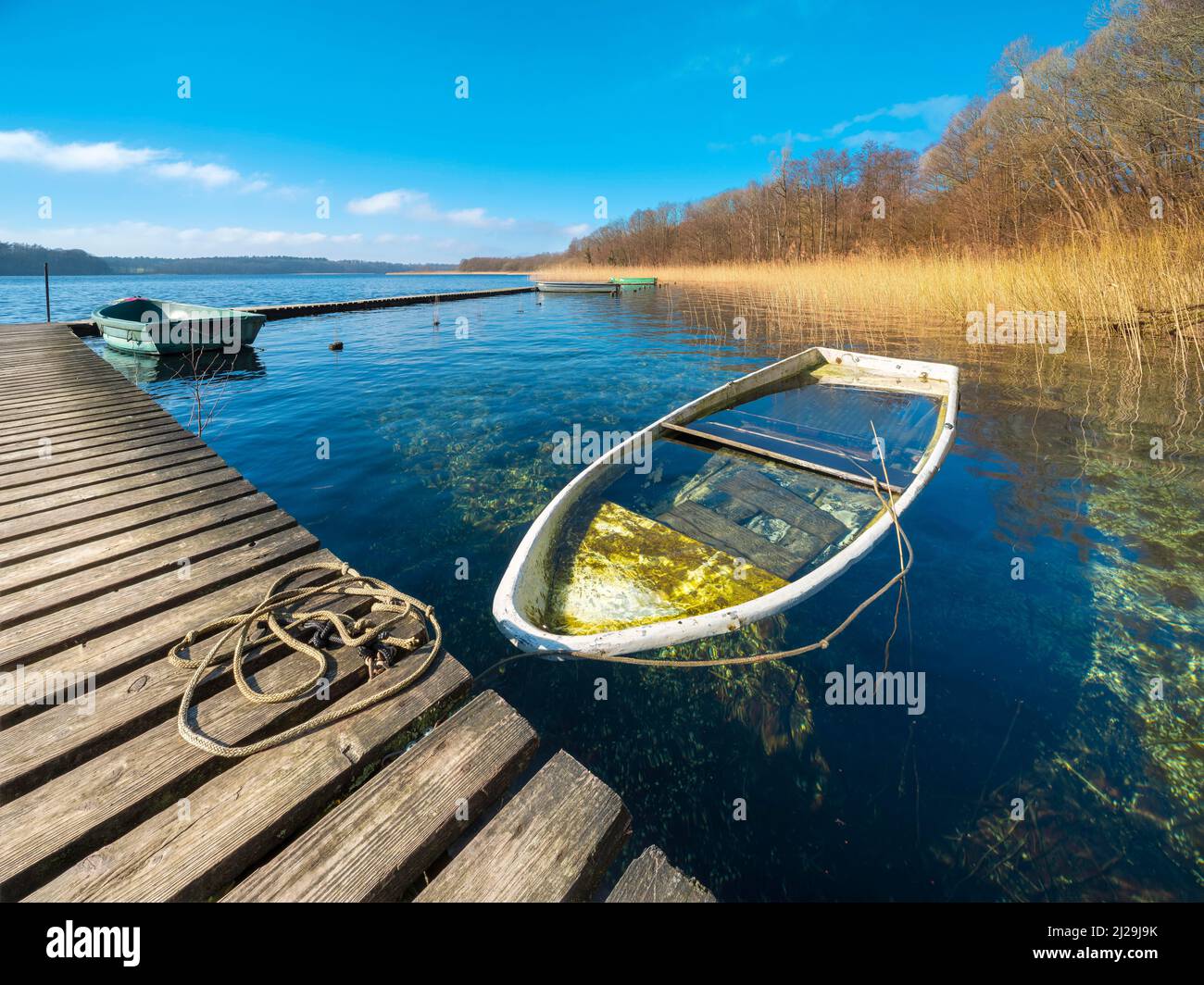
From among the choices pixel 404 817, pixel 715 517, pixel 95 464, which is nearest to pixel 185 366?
pixel 95 464

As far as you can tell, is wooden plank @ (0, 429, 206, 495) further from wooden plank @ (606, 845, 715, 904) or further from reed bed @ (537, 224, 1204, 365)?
reed bed @ (537, 224, 1204, 365)

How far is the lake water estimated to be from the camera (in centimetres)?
242

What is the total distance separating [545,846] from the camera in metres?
1.82

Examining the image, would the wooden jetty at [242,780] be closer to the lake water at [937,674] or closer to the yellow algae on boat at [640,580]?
the lake water at [937,674]

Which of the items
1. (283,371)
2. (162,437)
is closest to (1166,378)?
(162,437)

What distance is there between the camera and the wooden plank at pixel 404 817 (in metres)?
1.66

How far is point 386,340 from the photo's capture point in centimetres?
1952

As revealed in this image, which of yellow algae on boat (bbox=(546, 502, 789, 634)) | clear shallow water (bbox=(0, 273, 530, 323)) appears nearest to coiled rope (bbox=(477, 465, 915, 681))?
yellow algae on boat (bbox=(546, 502, 789, 634))

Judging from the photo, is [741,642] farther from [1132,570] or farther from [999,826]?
[1132,570]

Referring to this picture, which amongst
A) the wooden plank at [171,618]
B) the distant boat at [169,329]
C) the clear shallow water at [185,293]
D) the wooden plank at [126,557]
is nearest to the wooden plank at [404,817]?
the wooden plank at [171,618]

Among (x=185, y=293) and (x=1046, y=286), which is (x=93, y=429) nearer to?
(x=1046, y=286)

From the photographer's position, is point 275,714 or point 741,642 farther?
point 741,642
